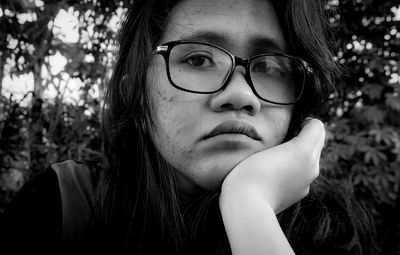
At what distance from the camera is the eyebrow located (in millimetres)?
1135

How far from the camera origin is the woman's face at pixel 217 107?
108 cm

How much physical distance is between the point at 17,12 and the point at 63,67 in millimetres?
447

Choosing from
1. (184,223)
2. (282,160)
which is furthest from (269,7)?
(184,223)

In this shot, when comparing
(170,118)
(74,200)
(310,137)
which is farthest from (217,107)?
(74,200)

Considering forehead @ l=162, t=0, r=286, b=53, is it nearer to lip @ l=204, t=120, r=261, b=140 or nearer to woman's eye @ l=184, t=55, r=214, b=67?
woman's eye @ l=184, t=55, r=214, b=67

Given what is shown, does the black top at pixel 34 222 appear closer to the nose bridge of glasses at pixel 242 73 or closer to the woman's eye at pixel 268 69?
the nose bridge of glasses at pixel 242 73

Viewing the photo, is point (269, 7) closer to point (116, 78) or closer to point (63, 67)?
point (116, 78)

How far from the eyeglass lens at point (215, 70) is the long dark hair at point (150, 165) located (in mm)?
139

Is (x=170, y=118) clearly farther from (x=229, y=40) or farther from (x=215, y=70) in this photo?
(x=229, y=40)

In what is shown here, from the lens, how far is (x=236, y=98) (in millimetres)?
1067

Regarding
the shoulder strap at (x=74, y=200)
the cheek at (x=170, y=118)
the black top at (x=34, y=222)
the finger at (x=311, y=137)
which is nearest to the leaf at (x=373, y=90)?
the finger at (x=311, y=137)

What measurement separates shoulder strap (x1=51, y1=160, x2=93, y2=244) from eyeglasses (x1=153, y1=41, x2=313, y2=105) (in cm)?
64

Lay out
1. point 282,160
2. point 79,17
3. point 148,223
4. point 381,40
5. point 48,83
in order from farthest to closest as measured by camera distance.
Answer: point 381,40, point 48,83, point 79,17, point 148,223, point 282,160

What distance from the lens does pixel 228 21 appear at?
1.13 m
